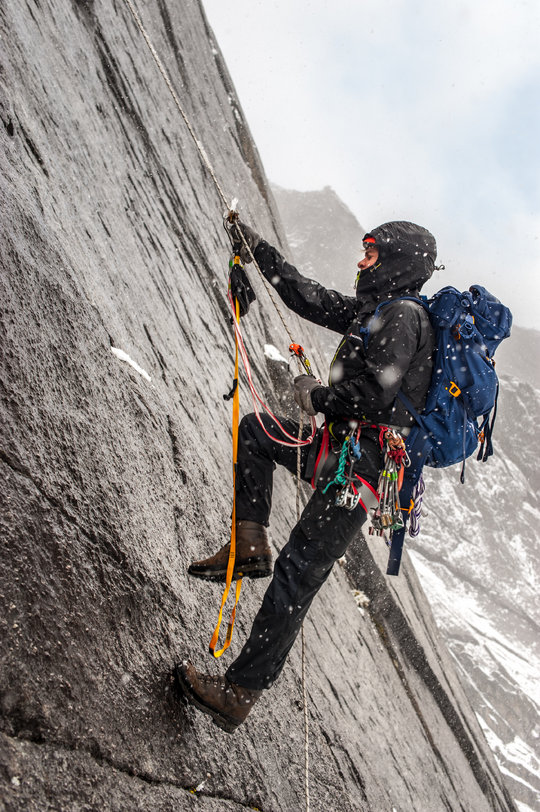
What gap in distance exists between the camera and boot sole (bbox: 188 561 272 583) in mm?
2750

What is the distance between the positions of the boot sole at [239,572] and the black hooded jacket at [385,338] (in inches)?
35.9

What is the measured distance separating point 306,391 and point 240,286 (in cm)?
97

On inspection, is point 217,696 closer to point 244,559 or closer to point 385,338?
point 244,559

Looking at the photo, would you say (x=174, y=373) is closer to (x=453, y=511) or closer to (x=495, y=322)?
(x=495, y=322)

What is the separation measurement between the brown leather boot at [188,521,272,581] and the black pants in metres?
0.08

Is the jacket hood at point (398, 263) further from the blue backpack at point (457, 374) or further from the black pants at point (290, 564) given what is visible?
the black pants at point (290, 564)

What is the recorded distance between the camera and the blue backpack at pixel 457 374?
2.90 metres

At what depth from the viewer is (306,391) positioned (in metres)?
3.16

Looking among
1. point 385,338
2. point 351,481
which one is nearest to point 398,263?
point 385,338

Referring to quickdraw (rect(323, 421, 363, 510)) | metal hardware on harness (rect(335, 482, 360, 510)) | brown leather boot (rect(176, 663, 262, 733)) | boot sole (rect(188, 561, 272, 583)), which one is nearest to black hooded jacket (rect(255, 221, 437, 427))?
quickdraw (rect(323, 421, 363, 510))

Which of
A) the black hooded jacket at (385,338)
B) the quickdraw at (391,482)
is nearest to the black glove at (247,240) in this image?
the black hooded jacket at (385,338)

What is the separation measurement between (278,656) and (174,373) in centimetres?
196

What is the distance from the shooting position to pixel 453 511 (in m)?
48.6

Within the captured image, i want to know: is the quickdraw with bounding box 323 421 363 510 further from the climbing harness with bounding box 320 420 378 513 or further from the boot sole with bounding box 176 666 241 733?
the boot sole with bounding box 176 666 241 733
